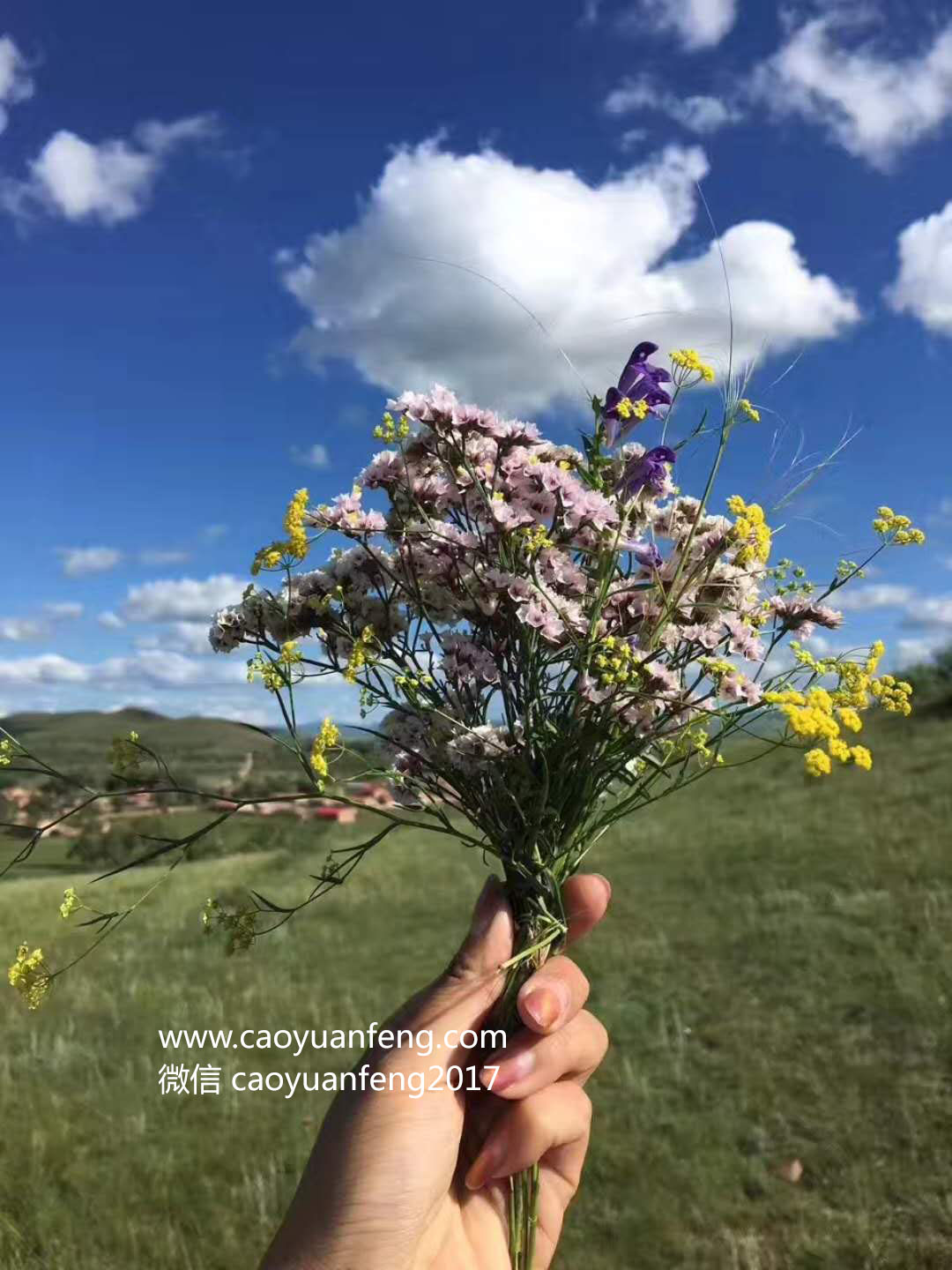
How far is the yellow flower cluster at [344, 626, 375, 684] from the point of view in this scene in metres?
1.72

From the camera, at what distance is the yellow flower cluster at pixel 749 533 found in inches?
68.8

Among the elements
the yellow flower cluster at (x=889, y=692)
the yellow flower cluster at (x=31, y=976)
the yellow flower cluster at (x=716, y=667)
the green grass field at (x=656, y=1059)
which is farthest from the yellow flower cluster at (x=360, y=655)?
the green grass field at (x=656, y=1059)

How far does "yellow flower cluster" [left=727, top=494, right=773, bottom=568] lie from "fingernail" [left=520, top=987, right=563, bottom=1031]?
984 mm

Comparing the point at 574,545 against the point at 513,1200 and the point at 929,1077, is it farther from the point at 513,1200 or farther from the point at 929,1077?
the point at 929,1077

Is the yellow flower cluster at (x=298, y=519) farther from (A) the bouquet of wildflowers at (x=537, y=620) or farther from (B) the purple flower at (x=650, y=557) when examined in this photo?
(B) the purple flower at (x=650, y=557)

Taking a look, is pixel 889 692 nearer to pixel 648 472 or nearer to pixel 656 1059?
pixel 648 472

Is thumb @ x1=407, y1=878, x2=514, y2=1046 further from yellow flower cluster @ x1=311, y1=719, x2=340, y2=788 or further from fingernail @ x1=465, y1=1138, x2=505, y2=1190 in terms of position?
yellow flower cluster @ x1=311, y1=719, x2=340, y2=788

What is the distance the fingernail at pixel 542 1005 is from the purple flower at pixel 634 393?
115cm

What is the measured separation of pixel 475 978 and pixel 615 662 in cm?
81

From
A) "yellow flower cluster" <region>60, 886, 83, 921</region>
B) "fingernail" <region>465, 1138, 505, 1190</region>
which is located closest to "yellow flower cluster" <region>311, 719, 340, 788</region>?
"yellow flower cluster" <region>60, 886, 83, 921</region>

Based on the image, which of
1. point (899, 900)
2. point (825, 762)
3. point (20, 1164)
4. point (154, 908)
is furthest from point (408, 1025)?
point (154, 908)

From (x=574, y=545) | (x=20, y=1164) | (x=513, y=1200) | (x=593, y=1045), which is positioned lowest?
(x=20, y=1164)

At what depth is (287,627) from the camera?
1.87 meters

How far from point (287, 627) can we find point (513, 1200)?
1435 mm
